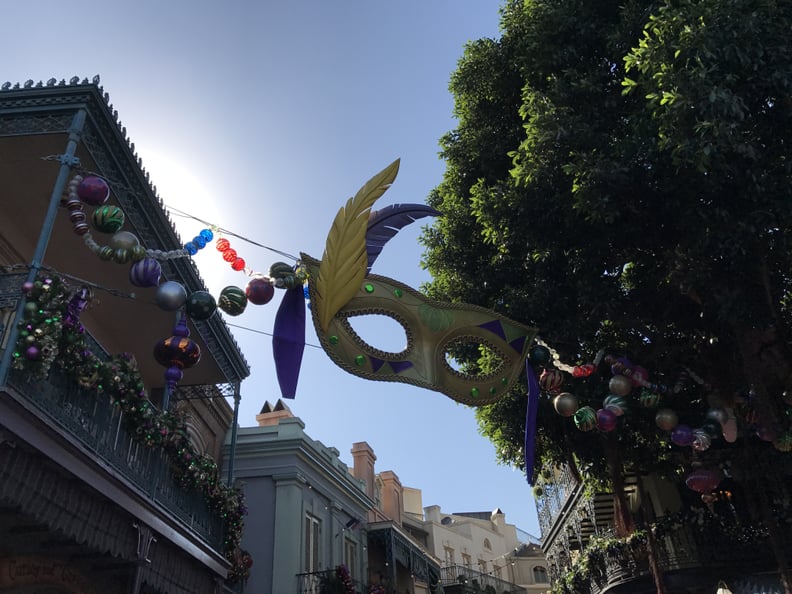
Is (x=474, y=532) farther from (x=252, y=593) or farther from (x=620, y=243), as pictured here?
(x=620, y=243)

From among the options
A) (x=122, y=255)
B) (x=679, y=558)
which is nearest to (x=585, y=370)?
(x=122, y=255)

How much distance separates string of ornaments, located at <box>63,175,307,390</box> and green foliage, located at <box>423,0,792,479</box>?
14.8 ft

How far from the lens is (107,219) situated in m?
7.38

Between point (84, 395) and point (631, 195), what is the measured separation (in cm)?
777

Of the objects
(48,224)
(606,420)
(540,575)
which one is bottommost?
(606,420)

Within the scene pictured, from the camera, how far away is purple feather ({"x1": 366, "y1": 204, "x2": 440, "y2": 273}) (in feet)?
27.8

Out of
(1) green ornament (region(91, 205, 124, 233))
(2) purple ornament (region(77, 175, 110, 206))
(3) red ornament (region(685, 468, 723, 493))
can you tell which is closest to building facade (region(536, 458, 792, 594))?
(3) red ornament (region(685, 468, 723, 493))

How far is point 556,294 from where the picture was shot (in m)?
10.8

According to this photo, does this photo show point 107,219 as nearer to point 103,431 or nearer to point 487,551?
point 103,431

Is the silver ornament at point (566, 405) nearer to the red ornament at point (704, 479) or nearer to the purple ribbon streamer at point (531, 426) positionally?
the purple ribbon streamer at point (531, 426)

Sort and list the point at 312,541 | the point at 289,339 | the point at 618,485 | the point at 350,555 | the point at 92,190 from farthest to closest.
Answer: the point at 350,555 < the point at 312,541 < the point at 618,485 < the point at 289,339 < the point at 92,190

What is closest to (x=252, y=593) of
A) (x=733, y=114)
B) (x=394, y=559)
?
(x=394, y=559)

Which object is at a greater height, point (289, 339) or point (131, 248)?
point (131, 248)

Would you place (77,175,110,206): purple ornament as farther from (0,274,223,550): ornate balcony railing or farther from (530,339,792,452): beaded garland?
(530,339,792,452): beaded garland
